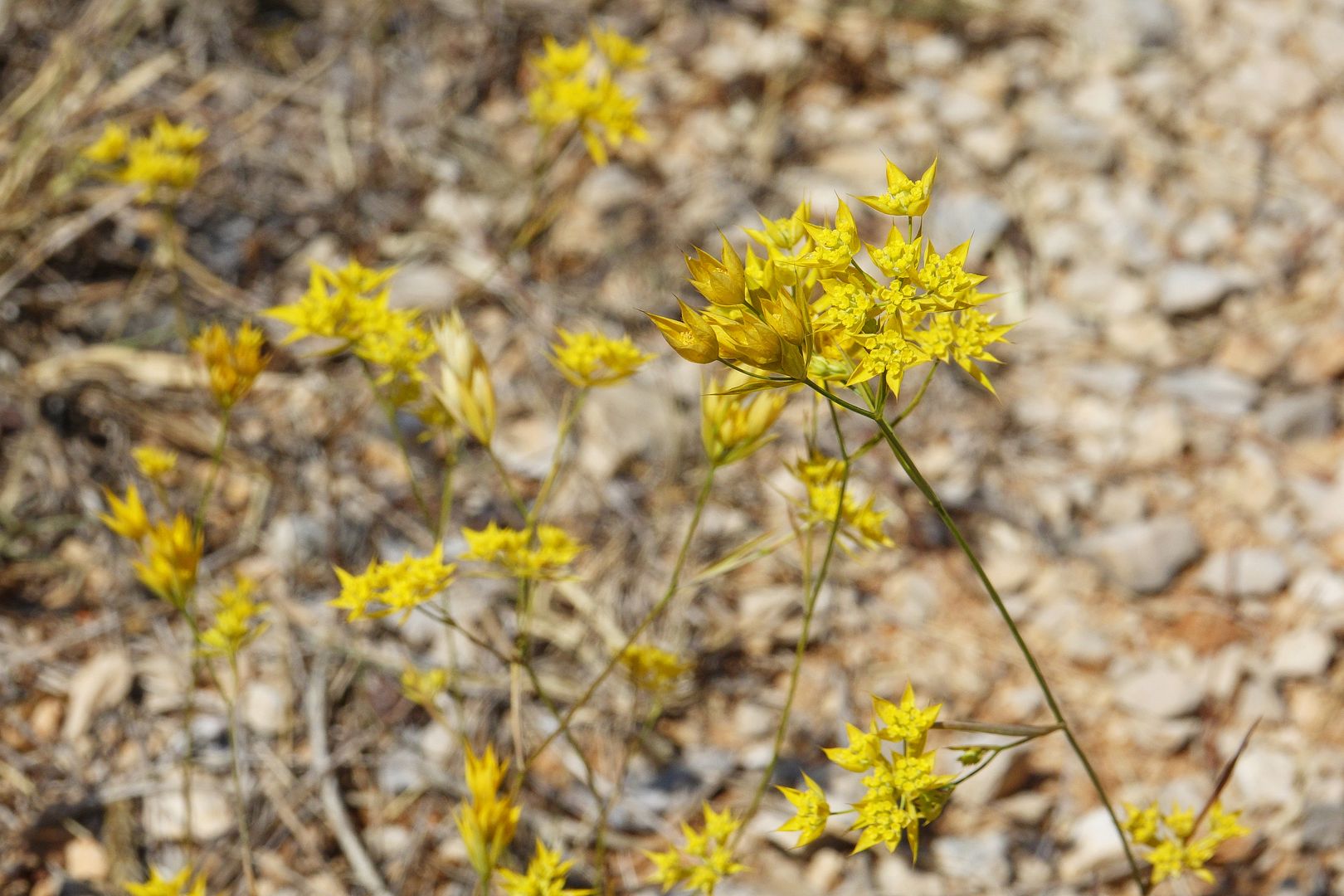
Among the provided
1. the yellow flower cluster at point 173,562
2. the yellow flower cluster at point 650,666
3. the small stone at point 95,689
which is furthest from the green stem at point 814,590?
the small stone at point 95,689

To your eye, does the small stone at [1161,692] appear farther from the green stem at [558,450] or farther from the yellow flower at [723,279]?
the yellow flower at [723,279]

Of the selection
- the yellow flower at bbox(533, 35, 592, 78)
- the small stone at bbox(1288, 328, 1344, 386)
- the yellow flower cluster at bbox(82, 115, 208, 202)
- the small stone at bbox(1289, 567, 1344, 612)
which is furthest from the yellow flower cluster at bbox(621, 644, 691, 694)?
the small stone at bbox(1288, 328, 1344, 386)

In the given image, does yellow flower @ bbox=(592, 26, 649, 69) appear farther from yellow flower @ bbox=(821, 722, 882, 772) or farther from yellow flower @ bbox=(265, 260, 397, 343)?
yellow flower @ bbox=(821, 722, 882, 772)

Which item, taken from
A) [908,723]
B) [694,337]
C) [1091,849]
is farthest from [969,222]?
[694,337]

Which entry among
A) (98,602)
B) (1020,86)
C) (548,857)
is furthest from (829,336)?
(1020,86)

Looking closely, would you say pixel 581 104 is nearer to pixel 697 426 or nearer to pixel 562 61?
pixel 562 61

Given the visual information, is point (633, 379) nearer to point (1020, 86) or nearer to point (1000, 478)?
point (1000, 478)
